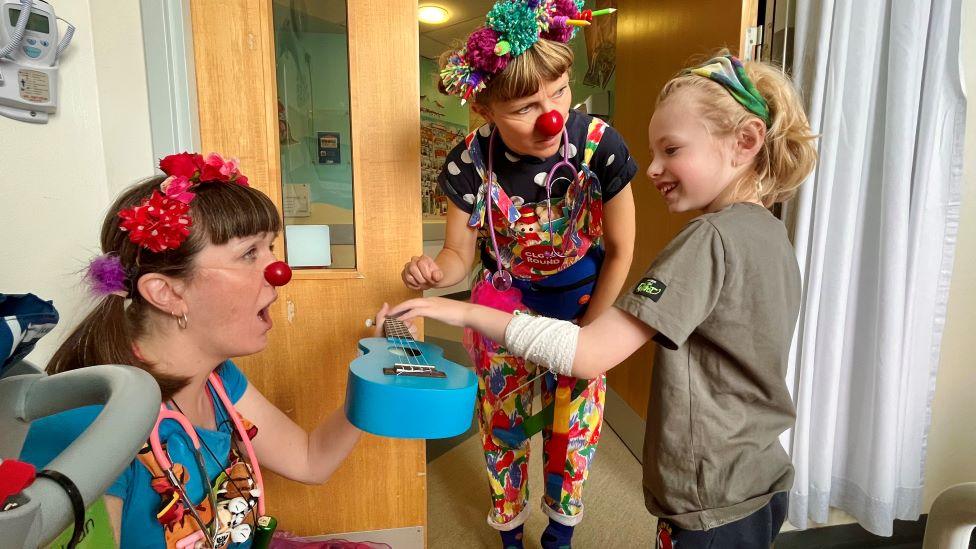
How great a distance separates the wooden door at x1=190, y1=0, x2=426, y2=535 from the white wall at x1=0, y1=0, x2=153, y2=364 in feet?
0.48

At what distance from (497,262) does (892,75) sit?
1.07 metres

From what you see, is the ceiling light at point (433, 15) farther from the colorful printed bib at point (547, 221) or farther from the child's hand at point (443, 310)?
the child's hand at point (443, 310)

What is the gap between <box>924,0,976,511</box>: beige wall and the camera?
1.47 metres

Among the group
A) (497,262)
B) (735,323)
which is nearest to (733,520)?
(735,323)

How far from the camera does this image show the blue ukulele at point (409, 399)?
31.0 inches

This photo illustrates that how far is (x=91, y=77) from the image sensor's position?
1092 millimetres

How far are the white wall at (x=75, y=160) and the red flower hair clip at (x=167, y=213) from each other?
228mm

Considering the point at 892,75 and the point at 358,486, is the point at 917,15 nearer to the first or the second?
the point at 892,75

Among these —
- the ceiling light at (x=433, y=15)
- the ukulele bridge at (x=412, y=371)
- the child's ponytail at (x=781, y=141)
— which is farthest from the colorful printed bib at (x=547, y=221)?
the ceiling light at (x=433, y=15)

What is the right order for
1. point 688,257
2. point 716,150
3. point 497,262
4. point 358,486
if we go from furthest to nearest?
point 358,486, point 497,262, point 716,150, point 688,257

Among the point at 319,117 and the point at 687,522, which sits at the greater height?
the point at 319,117

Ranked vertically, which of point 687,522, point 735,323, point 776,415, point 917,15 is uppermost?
point 917,15

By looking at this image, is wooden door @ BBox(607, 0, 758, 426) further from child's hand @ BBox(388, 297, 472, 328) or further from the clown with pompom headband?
child's hand @ BBox(388, 297, 472, 328)

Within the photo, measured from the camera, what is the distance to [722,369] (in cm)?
86
